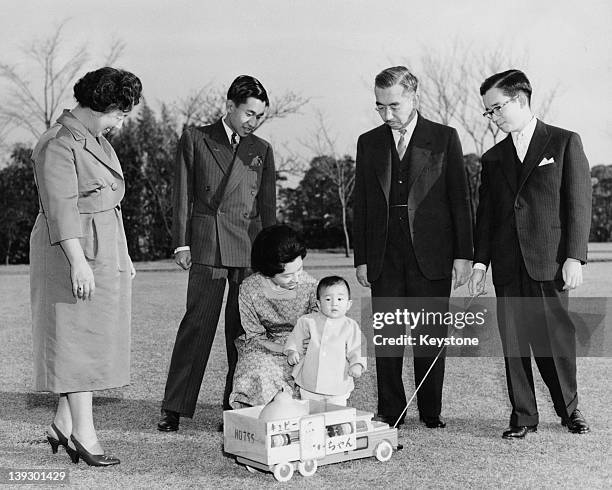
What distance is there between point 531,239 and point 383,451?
1259 millimetres

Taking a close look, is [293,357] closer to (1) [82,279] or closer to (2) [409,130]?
(1) [82,279]

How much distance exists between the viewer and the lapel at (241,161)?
4570mm

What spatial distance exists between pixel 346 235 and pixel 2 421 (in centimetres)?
2108

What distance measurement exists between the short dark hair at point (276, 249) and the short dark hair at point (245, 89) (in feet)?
2.41

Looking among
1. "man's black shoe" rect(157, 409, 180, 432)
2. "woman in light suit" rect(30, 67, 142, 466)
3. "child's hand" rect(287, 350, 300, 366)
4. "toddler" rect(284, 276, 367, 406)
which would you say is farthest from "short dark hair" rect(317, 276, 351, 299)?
"man's black shoe" rect(157, 409, 180, 432)

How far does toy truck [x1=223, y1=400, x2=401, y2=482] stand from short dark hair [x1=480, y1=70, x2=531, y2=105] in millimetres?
1687

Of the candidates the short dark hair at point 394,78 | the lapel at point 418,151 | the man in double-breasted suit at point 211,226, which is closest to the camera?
the short dark hair at point 394,78

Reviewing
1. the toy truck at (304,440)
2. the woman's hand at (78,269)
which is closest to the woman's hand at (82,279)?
the woman's hand at (78,269)

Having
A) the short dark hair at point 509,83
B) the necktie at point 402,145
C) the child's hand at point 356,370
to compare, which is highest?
the short dark hair at point 509,83

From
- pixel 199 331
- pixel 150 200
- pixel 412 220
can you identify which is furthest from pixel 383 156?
pixel 150 200

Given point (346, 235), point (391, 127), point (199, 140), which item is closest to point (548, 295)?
point (391, 127)

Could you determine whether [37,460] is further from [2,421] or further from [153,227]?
[153,227]

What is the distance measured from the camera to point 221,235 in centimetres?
451

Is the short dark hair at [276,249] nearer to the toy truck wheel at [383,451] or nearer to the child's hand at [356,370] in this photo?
the child's hand at [356,370]
